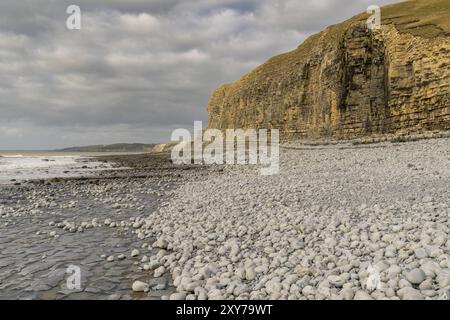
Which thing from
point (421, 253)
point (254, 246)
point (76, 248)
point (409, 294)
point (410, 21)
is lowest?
point (76, 248)

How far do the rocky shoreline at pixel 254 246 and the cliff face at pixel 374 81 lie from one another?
78.6 feet

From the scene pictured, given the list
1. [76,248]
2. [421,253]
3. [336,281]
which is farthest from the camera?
Result: [76,248]

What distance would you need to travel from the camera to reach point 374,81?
3844 cm

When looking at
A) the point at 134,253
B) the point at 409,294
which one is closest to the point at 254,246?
the point at 134,253

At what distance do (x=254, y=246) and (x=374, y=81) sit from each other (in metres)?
37.2

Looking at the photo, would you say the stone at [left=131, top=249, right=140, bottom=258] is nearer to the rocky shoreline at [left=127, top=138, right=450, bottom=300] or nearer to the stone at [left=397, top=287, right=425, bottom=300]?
the rocky shoreline at [left=127, top=138, right=450, bottom=300]

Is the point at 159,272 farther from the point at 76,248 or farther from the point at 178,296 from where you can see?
the point at 76,248

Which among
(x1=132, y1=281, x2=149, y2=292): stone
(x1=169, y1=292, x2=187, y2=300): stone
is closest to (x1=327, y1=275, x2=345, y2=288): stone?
(x1=169, y1=292, x2=187, y2=300): stone

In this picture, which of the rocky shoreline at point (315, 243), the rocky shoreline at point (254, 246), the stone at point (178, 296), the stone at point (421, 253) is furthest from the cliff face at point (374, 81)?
the stone at point (178, 296)

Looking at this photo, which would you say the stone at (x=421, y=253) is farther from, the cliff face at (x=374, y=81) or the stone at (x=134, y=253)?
the cliff face at (x=374, y=81)

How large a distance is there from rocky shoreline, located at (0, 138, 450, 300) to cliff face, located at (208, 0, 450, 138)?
24.0 metres

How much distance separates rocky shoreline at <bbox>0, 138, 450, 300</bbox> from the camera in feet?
16.6
